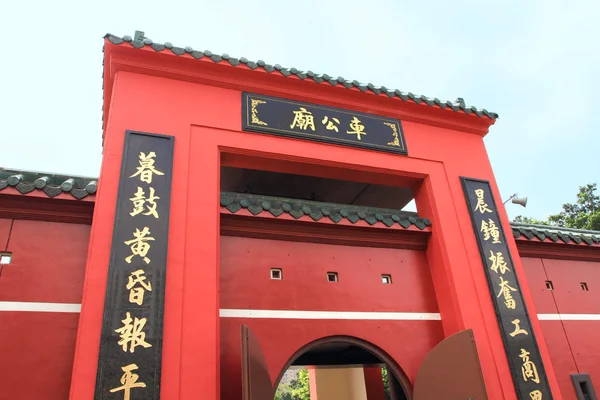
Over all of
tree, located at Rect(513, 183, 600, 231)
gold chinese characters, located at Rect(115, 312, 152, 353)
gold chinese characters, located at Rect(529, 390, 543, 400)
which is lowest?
gold chinese characters, located at Rect(529, 390, 543, 400)

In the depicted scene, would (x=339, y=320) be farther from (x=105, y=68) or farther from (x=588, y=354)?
(x=105, y=68)

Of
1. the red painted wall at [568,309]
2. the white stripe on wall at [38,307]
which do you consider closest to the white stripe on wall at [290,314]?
the white stripe on wall at [38,307]

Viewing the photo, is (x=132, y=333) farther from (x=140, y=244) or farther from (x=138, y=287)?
(x=140, y=244)

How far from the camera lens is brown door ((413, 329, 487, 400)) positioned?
5.66 m

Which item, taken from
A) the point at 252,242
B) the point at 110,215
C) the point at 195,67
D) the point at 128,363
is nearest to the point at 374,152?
the point at 252,242

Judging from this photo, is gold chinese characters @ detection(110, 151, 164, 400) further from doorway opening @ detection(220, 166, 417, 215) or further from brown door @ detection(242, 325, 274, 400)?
doorway opening @ detection(220, 166, 417, 215)

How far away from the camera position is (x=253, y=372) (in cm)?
473

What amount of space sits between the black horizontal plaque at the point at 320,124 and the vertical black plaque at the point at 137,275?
58.0 inches

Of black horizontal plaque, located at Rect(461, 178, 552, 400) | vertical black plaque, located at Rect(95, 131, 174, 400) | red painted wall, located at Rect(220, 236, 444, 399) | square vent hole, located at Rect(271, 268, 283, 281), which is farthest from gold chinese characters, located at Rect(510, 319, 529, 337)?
vertical black plaque, located at Rect(95, 131, 174, 400)

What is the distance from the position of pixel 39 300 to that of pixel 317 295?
11.2 ft

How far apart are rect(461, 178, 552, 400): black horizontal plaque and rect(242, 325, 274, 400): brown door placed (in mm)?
3481

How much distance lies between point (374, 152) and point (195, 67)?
3.06 m

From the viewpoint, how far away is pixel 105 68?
22.1ft

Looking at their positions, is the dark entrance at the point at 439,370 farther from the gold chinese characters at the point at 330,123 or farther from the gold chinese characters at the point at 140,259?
the gold chinese characters at the point at 330,123
